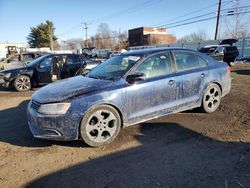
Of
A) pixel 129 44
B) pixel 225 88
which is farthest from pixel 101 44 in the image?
pixel 225 88

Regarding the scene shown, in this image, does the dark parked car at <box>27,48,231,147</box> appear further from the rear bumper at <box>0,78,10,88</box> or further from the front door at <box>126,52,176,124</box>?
the rear bumper at <box>0,78,10,88</box>

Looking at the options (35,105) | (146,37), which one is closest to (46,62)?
(35,105)

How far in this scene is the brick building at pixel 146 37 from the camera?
68.6m

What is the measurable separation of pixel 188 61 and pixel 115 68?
63.0 inches

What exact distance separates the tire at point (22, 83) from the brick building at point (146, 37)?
59073mm

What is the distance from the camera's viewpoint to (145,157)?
3.86m

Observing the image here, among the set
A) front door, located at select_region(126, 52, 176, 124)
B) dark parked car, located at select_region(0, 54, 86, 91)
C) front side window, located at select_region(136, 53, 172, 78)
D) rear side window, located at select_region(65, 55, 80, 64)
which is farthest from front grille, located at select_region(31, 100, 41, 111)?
rear side window, located at select_region(65, 55, 80, 64)

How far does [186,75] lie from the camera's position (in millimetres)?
5332

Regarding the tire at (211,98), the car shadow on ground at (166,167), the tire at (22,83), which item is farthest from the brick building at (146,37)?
the car shadow on ground at (166,167)

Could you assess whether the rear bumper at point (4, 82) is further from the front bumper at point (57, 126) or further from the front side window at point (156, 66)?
the front side window at point (156, 66)

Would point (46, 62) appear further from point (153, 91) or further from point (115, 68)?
point (153, 91)

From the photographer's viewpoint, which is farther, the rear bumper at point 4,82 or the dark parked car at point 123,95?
the rear bumper at point 4,82

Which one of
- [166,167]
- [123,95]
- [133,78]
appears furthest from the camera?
[133,78]

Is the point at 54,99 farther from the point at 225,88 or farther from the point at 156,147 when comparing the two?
the point at 225,88
